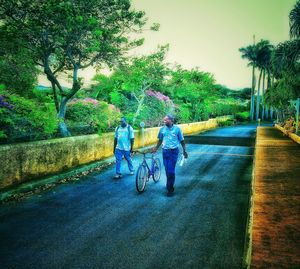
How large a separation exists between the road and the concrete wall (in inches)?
33.2

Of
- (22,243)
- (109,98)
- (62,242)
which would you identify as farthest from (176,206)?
(109,98)

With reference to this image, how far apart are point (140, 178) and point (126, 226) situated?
2.34m

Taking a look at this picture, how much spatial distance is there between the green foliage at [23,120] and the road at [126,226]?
2.01m

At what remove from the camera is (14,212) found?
6027 millimetres

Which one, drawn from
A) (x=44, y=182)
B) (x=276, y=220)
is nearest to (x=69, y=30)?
(x=44, y=182)

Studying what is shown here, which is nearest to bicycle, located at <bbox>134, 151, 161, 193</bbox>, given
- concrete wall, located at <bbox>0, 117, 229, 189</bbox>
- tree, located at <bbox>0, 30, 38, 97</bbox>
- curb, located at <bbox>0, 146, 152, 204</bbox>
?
curb, located at <bbox>0, 146, 152, 204</bbox>

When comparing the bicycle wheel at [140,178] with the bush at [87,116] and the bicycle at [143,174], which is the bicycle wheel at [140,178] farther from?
the bush at [87,116]

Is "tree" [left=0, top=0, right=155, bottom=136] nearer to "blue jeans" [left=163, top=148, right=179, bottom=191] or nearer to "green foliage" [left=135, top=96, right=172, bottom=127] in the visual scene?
"blue jeans" [left=163, top=148, right=179, bottom=191]

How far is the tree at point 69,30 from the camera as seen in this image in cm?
930

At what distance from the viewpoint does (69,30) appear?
9.69m

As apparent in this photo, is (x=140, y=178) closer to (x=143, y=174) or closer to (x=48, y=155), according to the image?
(x=143, y=174)

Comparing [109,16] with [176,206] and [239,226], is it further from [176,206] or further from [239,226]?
[239,226]

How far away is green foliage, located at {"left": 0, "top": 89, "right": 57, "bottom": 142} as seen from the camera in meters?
8.16

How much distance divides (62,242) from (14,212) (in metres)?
1.99
